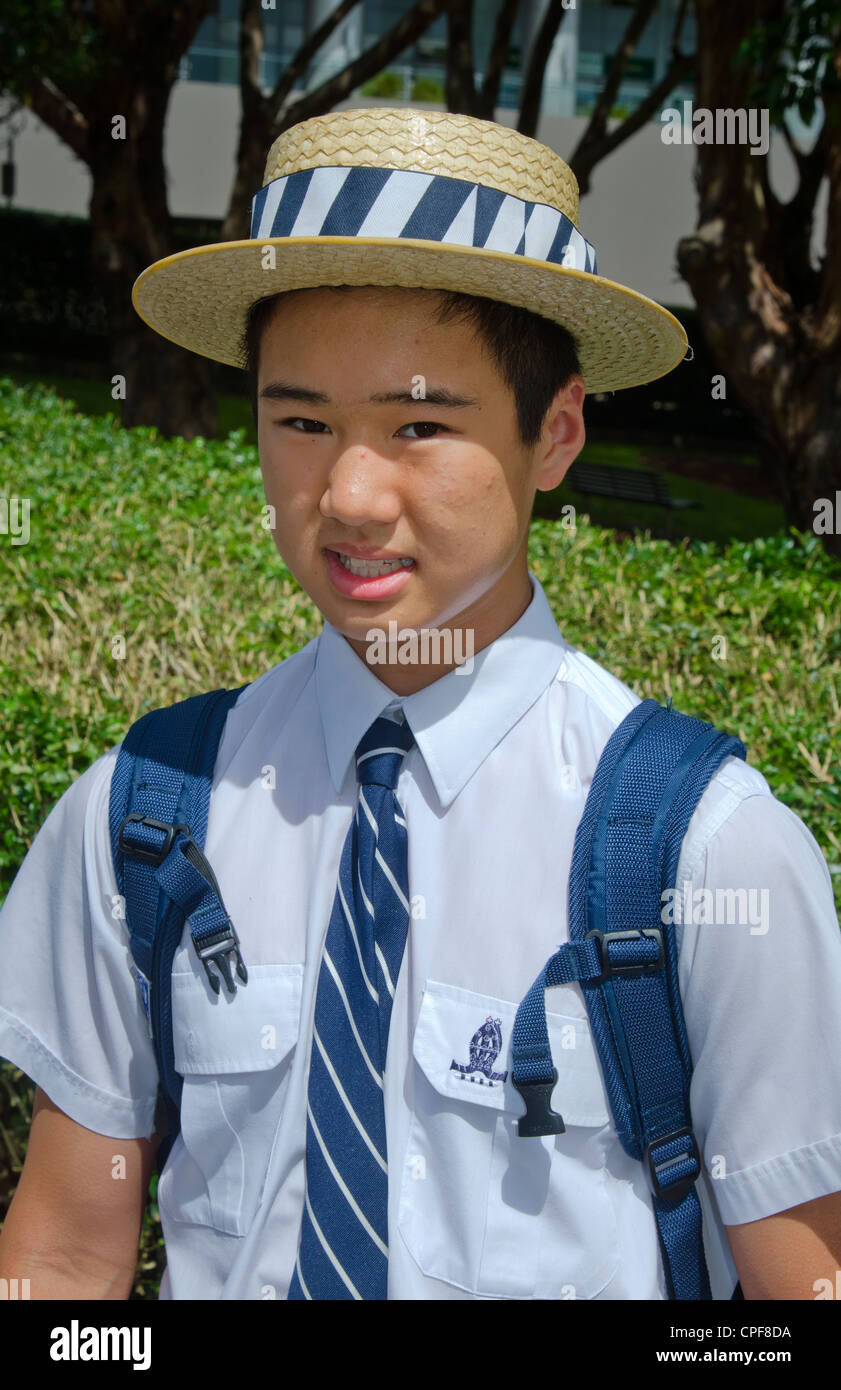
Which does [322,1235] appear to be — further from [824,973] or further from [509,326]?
[509,326]

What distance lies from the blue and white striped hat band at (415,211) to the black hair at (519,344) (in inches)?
3.2

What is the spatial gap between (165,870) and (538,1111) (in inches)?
24.4

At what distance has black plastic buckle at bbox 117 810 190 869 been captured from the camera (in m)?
1.84

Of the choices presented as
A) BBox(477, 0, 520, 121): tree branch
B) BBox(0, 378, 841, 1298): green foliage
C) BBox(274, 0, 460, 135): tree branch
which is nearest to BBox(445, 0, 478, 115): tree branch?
BBox(274, 0, 460, 135): tree branch

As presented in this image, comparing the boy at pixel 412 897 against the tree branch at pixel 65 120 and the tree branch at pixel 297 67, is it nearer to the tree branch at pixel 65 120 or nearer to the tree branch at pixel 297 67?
the tree branch at pixel 297 67

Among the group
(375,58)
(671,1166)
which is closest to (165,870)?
(671,1166)

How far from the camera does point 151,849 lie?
6.03ft

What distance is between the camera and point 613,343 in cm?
196

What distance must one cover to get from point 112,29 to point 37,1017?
11.7m

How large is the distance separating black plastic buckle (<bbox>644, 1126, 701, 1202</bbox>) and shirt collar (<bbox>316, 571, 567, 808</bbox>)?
0.55m

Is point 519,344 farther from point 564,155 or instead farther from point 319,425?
point 564,155

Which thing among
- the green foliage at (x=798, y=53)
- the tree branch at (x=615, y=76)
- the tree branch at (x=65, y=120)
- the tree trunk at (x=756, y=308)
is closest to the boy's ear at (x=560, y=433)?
the green foliage at (x=798, y=53)

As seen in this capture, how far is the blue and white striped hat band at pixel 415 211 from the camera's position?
1684mm

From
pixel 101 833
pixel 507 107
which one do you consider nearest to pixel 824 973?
pixel 101 833
